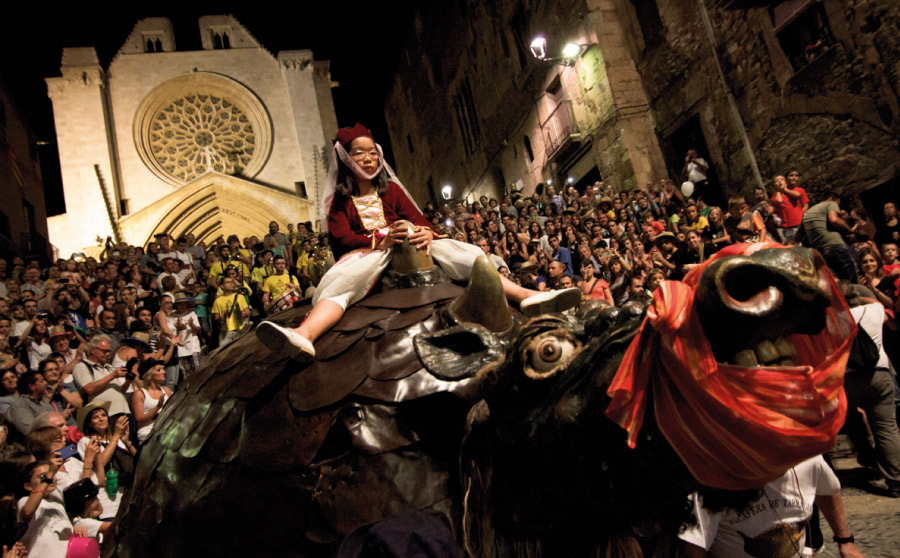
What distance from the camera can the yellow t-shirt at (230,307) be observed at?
868cm

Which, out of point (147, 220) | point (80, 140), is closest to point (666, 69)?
point (147, 220)

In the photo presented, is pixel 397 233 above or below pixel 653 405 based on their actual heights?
above

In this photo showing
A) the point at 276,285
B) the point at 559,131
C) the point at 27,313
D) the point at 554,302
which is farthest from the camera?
the point at 559,131

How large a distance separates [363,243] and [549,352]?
63.5 inches

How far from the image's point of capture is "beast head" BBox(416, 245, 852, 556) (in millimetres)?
1065

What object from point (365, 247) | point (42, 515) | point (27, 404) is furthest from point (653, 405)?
point (27, 404)

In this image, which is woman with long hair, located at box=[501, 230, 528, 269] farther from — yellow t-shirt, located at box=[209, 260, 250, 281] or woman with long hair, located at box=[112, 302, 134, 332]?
woman with long hair, located at box=[112, 302, 134, 332]

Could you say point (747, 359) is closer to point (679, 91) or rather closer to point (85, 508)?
point (85, 508)

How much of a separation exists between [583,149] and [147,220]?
19.5 m

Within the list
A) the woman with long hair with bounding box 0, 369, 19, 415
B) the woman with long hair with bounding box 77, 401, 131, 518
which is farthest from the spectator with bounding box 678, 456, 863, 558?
the woman with long hair with bounding box 0, 369, 19, 415

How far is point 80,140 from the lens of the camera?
26328mm

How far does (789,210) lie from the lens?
10117mm

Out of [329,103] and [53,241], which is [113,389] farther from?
[329,103]

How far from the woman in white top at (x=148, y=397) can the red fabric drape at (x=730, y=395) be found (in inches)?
218
